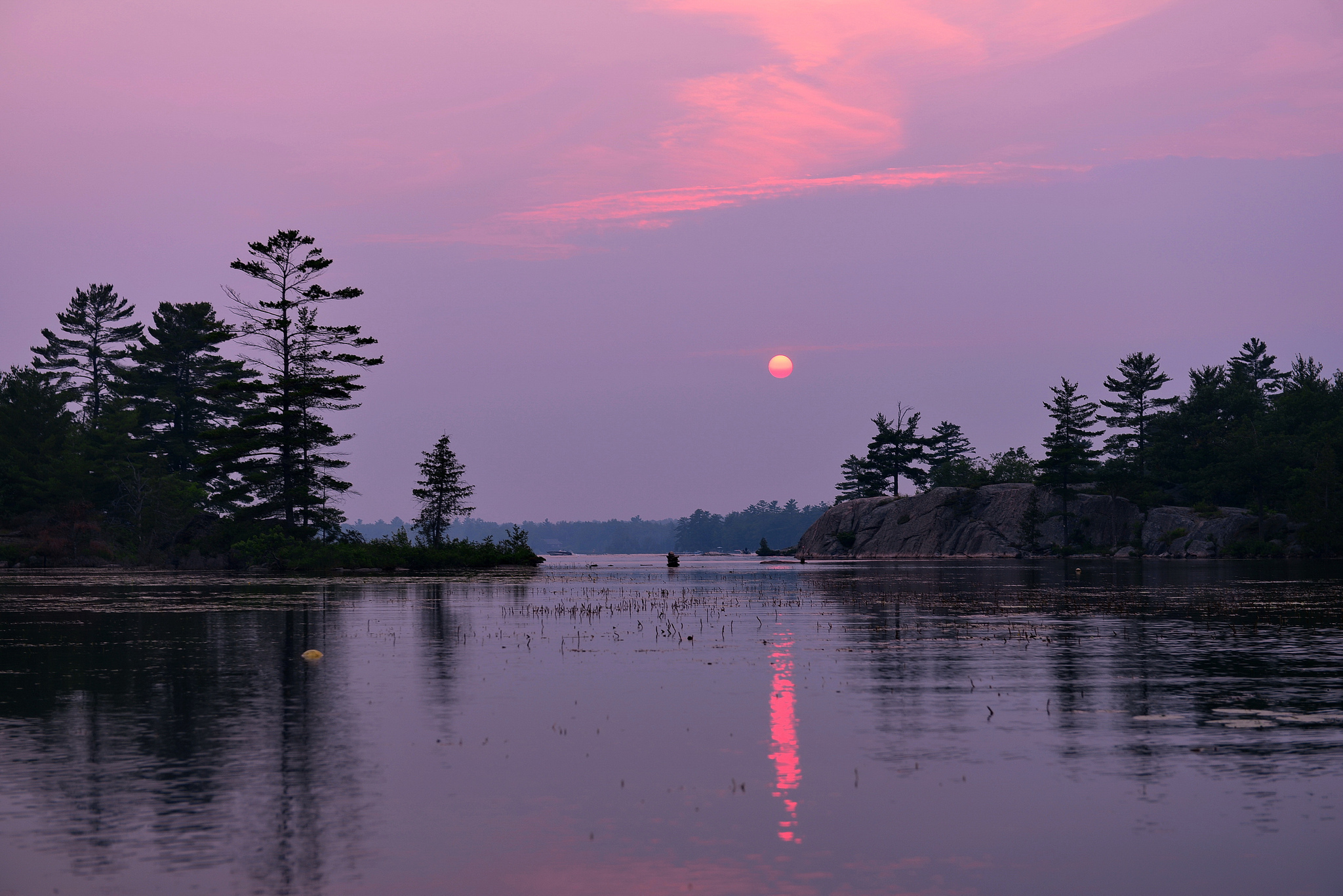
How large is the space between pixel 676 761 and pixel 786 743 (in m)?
1.83

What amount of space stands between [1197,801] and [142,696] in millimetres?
16380

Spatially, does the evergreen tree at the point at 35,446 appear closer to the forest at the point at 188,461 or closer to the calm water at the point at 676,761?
the forest at the point at 188,461

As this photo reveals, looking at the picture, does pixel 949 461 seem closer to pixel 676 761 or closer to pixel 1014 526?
pixel 1014 526

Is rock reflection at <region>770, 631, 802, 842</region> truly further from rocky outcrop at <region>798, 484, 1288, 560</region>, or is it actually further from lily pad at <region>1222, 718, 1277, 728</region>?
rocky outcrop at <region>798, 484, 1288, 560</region>

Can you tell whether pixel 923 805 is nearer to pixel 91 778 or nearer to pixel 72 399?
pixel 91 778

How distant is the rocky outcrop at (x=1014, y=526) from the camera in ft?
375

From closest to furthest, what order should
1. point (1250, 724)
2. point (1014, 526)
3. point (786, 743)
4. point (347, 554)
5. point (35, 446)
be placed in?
point (786, 743), point (1250, 724), point (347, 554), point (35, 446), point (1014, 526)

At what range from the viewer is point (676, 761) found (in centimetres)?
1430

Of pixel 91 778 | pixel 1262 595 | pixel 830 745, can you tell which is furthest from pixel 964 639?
pixel 1262 595

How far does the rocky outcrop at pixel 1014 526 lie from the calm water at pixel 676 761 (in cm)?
8980

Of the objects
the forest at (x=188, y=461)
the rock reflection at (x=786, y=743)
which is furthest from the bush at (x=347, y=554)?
the rock reflection at (x=786, y=743)

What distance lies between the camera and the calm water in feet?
32.1

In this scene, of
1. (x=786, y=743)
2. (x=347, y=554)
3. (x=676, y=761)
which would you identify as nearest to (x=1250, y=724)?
(x=786, y=743)

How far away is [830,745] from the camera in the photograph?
1520 cm
